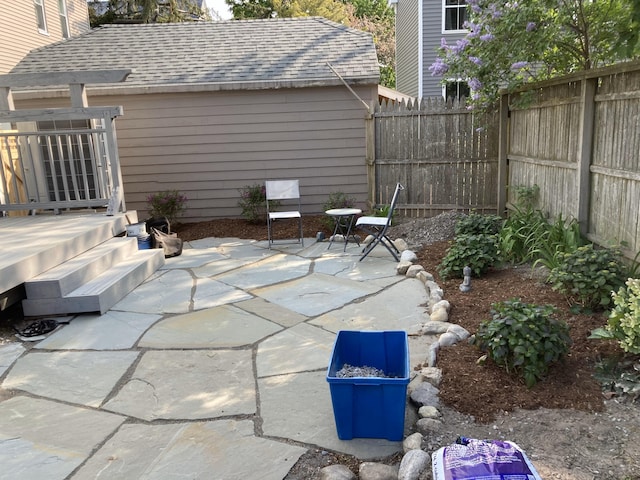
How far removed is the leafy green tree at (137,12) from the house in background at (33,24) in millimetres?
6826

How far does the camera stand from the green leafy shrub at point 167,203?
794cm

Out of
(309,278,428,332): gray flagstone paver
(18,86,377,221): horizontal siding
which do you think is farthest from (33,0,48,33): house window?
(309,278,428,332): gray flagstone paver

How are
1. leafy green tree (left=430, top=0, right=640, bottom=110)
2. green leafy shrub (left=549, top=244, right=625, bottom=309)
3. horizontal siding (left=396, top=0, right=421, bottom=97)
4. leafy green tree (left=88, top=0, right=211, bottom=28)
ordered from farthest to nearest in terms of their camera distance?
leafy green tree (left=88, top=0, right=211, bottom=28) < horizontal siding (left=396, top=0, right=421, bottom=97) < leafy green tree (left=430, top=0, right=640, bottom=110) < green leafy shrub (left=549, top=244, right=625, bottom=309)

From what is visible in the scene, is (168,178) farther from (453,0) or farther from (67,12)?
(453,0)

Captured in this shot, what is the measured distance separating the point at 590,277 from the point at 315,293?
2.30 meters

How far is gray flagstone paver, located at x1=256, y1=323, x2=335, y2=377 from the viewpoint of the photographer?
314cm

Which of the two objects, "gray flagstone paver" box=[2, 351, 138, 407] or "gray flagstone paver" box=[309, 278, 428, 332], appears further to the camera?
"gray flagstone paver" box=[309, 278, 428, 332]

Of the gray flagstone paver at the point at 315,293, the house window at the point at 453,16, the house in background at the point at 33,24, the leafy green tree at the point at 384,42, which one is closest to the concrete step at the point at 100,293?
the gray flagstone paver at the point at 315,293

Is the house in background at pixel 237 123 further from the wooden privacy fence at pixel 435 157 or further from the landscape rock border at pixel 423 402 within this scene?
the landscape rock border at pixel 423 402

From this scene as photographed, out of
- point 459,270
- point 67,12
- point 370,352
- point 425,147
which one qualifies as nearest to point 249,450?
point 370,352

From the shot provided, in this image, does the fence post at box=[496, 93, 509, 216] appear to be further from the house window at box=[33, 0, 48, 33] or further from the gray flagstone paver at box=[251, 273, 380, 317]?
the house window at box=[33, 0, 48, 33]

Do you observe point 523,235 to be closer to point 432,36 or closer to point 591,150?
point 591,150

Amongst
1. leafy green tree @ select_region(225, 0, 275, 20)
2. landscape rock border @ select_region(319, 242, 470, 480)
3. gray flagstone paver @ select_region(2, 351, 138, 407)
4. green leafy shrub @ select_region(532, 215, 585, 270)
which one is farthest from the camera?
leafy green tree @ select_region(225, 0, 275, 20)

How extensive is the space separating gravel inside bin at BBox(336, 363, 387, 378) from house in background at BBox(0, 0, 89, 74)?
30.5 ft
